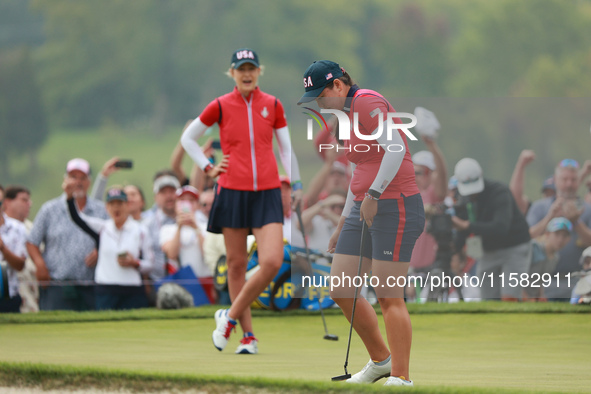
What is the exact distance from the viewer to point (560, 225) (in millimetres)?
11117

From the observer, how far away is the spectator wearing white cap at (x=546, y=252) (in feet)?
35.2

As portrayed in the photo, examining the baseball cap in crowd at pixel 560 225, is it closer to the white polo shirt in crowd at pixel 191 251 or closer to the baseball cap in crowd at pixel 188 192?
the white polo shirt in crowd at pixel 191 251

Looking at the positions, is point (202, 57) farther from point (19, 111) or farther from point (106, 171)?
point (106, 171)

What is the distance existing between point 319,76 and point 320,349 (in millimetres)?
3013

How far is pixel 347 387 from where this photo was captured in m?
4.90

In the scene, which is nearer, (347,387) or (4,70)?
(347,387)

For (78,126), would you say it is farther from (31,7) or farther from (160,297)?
(160,297)

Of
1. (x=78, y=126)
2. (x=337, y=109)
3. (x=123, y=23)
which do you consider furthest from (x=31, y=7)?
(x=337, y=109)

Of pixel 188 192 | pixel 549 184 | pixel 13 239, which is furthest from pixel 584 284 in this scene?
pixel 13 239

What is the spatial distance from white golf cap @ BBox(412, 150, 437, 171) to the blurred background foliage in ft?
185

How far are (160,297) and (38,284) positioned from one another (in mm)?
1509

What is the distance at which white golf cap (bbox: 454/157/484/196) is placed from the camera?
1091 cm

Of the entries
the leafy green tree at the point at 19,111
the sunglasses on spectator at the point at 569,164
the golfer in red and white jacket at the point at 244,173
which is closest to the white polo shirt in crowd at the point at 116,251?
the golfer in red and white jacket at the point at 244,173

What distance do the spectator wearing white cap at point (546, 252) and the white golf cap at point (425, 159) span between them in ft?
Answer: 4.50
